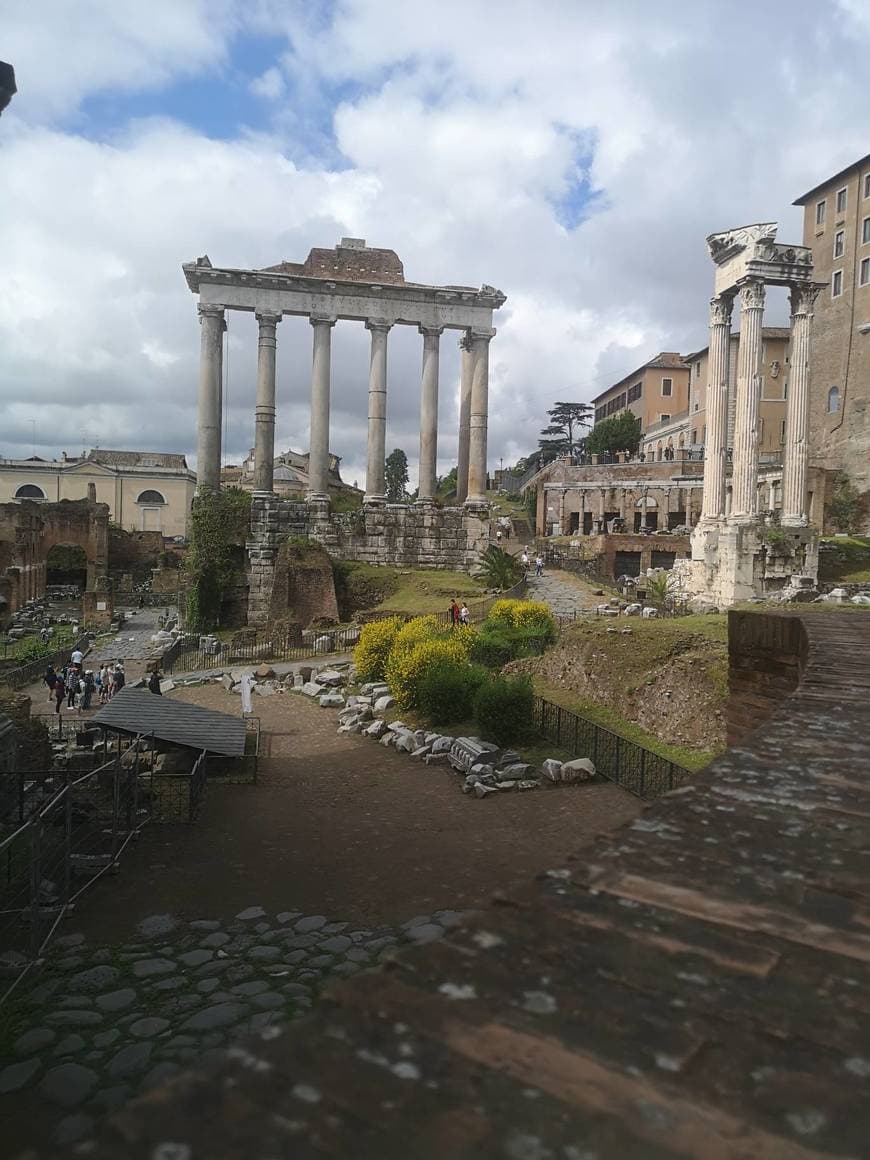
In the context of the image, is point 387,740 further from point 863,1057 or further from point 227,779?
point 863,1057

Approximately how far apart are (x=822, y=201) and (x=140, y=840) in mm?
51604

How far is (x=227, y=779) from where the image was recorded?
12156 mm

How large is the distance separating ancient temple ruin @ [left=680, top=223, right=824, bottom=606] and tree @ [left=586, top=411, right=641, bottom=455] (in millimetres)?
36964

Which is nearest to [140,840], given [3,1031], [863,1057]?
[3,1031]

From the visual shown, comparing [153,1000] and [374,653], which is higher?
[374,653]

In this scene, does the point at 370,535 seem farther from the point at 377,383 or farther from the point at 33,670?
the point at 33,670

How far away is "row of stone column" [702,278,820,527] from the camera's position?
2402cm

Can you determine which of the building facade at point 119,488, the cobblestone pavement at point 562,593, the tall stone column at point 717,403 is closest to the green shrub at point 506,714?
the cobblestone pavement at point 562,593

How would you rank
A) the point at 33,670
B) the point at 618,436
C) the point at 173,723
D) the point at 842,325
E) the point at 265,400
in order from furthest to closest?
1. the point at 618,436
2. the point at 842,325
3. the point at 265,400
4. the point at 33,670
5. the point at 173,723

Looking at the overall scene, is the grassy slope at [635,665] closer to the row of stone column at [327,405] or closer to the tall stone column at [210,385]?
the row of stone column at [327,405]

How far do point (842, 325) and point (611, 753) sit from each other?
41.5 m

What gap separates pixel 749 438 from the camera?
79.7ft

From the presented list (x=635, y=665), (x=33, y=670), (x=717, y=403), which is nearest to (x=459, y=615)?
(x=635, y=665)

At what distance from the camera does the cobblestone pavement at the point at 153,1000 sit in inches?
170
